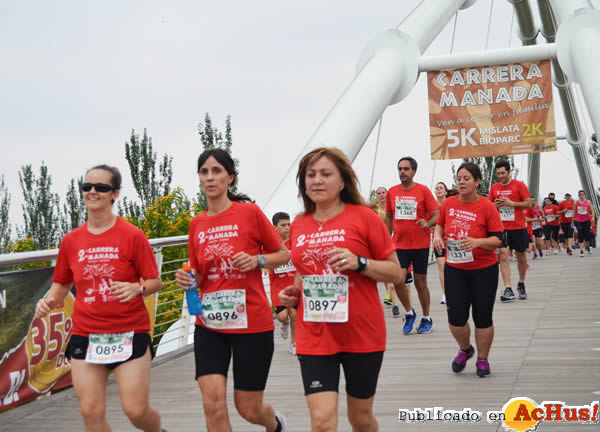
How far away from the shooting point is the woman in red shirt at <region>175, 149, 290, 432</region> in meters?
3.93

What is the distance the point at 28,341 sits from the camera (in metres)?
5.56

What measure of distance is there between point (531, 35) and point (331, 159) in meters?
28.1

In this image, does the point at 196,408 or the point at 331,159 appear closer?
the point at 331,159

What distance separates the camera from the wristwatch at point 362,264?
345 cm

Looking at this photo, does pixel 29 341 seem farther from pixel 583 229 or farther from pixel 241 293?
pixel 583 229

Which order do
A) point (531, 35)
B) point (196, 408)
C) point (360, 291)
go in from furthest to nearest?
point (531, 35), point (196, 408), point (360, 291)

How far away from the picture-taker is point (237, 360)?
3.97 meters

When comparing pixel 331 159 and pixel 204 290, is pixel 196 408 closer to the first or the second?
pixel 204 290

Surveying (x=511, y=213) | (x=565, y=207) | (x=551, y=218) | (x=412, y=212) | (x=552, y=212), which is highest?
(x=412, y=212)

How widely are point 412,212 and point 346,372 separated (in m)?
5.06

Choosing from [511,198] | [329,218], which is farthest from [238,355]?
[511,198]

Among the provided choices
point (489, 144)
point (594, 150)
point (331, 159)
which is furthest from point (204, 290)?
point (594, 150)

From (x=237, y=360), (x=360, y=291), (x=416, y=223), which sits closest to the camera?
(x=360, y=291)

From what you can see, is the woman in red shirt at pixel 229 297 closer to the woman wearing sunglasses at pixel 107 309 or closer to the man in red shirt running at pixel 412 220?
the woman wearing sunglasses at pixel 107 309
